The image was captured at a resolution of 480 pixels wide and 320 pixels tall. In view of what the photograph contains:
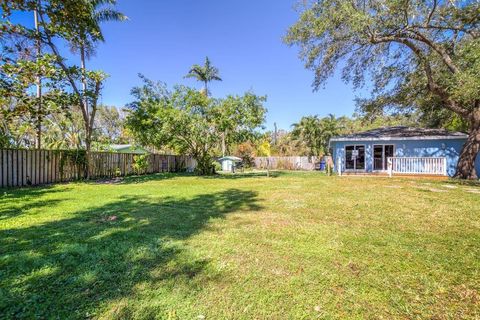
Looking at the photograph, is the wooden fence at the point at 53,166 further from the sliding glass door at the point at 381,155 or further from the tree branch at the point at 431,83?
the sliding glass door at the point at 381,155

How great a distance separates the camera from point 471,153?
37.1 feet

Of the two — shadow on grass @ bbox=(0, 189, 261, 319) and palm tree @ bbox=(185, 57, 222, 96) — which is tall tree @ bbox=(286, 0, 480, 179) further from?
palm tree @ bbox=(185, 57, 222, 96)

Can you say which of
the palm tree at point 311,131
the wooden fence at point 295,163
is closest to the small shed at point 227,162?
the wooden fence at point 295,163

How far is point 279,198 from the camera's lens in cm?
678

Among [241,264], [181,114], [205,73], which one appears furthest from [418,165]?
[205,73]

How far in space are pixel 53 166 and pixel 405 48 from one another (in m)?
18.0

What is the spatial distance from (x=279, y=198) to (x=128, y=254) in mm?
4518

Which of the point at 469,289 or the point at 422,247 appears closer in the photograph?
the point at 469,289

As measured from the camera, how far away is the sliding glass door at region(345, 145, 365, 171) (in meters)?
15.7

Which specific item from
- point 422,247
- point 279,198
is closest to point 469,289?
point 422,247

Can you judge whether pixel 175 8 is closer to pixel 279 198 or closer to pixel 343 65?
pixel 343 65

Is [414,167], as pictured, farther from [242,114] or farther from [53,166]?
[53,166]

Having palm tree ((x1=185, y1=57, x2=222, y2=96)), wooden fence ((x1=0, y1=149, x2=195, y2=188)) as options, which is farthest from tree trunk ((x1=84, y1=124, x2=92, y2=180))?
palm tree ((x1=185, y1=57, x2=222, y2=96))

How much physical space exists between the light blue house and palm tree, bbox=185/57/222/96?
16.3 metres
